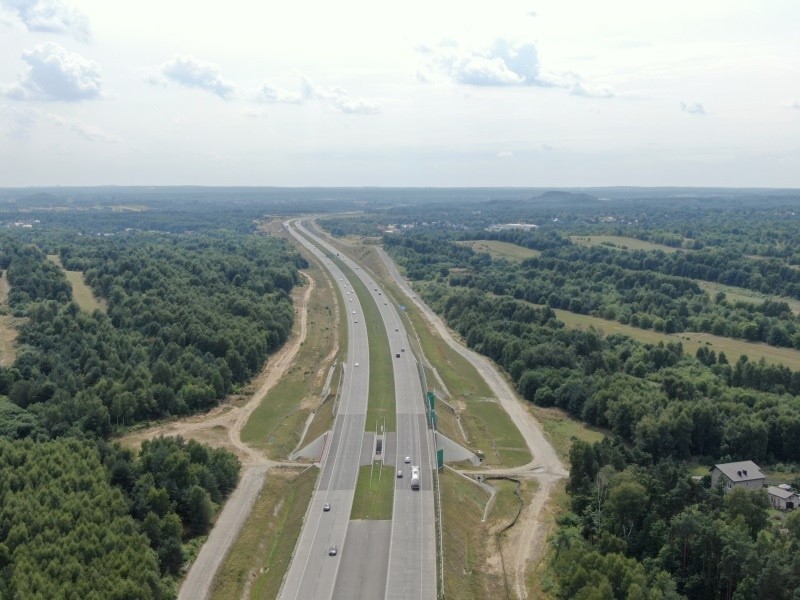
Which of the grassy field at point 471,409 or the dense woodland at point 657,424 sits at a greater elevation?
the dense woodland at point 657,424

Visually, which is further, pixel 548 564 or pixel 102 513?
pixel 548 564

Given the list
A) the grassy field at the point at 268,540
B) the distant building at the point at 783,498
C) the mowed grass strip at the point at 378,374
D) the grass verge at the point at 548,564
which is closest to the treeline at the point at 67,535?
the grassy field at the point at 268,540

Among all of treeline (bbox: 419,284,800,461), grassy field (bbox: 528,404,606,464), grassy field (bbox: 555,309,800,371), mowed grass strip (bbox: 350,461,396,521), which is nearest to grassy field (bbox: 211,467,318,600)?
mowed grass strip (bbox: 350,461,396,521)

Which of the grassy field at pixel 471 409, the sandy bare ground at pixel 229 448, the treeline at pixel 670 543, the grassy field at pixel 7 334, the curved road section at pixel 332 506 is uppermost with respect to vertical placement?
the grassy field at pixel 7 334

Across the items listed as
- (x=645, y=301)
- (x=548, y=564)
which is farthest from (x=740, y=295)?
(x=548, y=564)

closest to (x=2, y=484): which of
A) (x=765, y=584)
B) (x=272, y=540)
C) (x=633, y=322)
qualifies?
(x=272, y=540)

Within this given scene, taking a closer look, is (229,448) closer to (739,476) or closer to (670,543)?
(670,543)

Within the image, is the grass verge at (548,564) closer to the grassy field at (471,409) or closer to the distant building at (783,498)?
the grassy field at (471,409)
